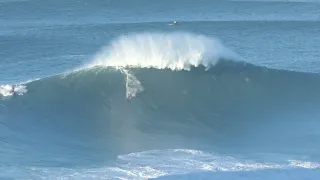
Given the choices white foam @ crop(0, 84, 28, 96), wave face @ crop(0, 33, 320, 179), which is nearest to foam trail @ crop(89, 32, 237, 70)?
wave face @ crop(0, 33, 320, 179)

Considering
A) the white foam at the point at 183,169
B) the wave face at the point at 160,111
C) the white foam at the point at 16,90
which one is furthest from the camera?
the white foam at the point at 16,90

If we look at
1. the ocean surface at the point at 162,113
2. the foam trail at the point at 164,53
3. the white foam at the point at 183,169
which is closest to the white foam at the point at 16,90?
the ocean surface at the point at 162,113

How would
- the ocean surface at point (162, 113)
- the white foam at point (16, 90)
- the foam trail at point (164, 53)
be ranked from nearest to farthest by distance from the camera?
the ocean surface at point (162, 113) → the white foam at point (16, 90) → the foam trail at point (164, 53)

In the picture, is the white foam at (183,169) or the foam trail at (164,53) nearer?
the white foam at (183,169)

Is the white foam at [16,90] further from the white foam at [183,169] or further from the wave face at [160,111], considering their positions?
the white foam at [183,169]

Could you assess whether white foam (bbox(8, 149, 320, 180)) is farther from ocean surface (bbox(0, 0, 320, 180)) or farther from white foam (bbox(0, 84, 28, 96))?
white foam (bbox(0, 84, 28, 96))

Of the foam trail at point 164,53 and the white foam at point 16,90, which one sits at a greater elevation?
the foam trail at point 164,53

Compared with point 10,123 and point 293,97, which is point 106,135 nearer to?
point 10,123
